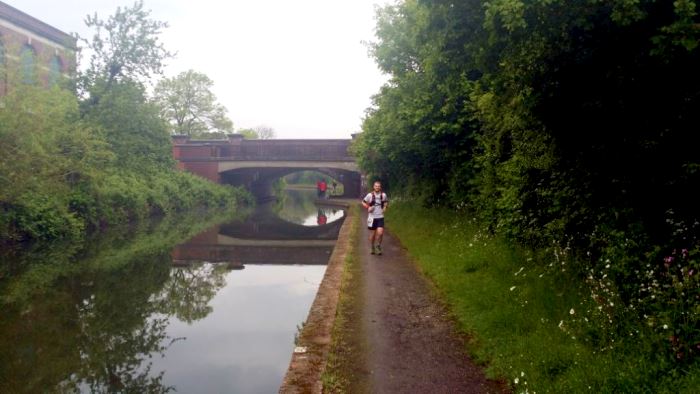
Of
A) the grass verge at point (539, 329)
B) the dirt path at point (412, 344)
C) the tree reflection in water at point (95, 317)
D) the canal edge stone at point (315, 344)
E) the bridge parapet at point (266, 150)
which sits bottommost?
the tree reflection in water at point (95, 317)

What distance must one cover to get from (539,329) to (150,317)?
612cm

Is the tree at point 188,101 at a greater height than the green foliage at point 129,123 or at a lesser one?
greater

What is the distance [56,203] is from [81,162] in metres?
1.62

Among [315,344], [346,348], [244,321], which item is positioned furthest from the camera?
[244,321]

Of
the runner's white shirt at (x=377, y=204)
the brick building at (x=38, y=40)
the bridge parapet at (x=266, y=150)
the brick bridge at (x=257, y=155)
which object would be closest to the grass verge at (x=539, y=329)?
the runner's white shirt at (x=377, y=204)

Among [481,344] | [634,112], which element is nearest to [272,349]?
[481,344]

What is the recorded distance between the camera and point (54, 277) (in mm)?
10906

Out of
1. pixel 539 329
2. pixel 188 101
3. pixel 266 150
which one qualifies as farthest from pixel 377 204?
pixel 188 101

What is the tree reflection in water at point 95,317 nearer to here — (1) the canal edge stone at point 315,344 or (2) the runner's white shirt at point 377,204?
(1) the canal edge stone at point 315,344

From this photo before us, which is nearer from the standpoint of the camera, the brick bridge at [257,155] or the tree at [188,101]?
the brick bridge at [257,155]

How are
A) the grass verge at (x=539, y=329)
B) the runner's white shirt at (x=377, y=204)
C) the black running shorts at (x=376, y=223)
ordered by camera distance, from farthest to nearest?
1. the black running shorts at (x=376, y=223)
2. the runner's white shirt at (x=377, y=204)
3. the grass verge at (x=539, y=329)

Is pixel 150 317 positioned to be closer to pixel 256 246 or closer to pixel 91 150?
pixel 256 246

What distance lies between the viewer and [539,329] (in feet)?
15.2

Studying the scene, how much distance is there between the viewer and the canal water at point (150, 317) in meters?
5.63
